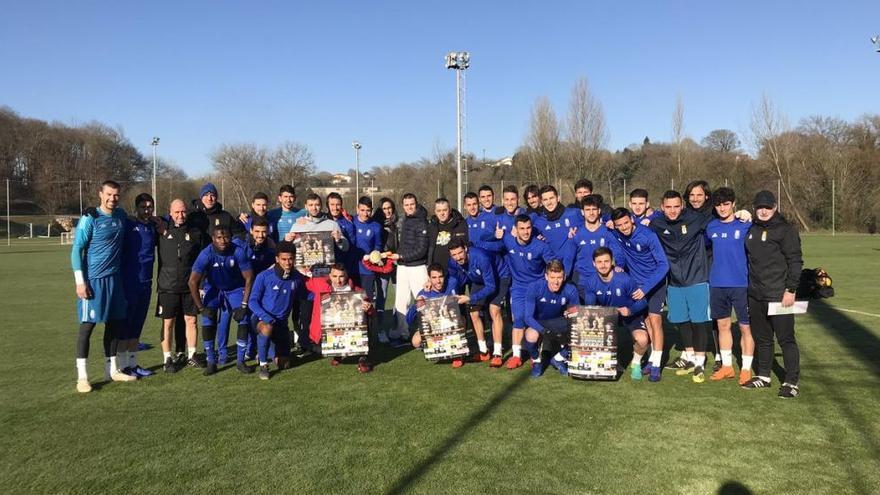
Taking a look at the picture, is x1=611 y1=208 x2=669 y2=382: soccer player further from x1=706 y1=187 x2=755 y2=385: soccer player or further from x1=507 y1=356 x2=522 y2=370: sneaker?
x1=507 y1=356 x2=522 y2=370: sneaker

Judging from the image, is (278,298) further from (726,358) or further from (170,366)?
(726,358)

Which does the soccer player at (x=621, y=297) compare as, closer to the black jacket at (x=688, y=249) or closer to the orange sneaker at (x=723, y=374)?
the black jacket at (x=688, y=249)

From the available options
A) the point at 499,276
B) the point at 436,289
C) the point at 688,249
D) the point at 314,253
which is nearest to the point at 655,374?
the point at 688,249

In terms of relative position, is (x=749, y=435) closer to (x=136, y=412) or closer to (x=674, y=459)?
(x=674, y=459)

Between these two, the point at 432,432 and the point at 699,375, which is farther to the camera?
the point at 699,375

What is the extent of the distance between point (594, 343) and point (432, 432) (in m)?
2.14

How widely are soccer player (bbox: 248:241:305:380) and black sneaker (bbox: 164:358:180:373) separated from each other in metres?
0.98

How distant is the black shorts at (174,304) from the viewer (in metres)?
6.60

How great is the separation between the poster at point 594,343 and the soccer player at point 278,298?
3262 mm

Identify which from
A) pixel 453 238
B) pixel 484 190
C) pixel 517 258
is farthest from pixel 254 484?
pixel 484 190

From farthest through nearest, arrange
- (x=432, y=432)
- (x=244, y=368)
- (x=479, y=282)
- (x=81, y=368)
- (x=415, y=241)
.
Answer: (x=415, y=241) → (x=479, y=282) → (x=244, y=368) → (x=81, y=368) → (x=432, y=432)

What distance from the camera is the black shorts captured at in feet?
21.7

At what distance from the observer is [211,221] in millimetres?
6910

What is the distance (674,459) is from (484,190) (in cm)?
457
